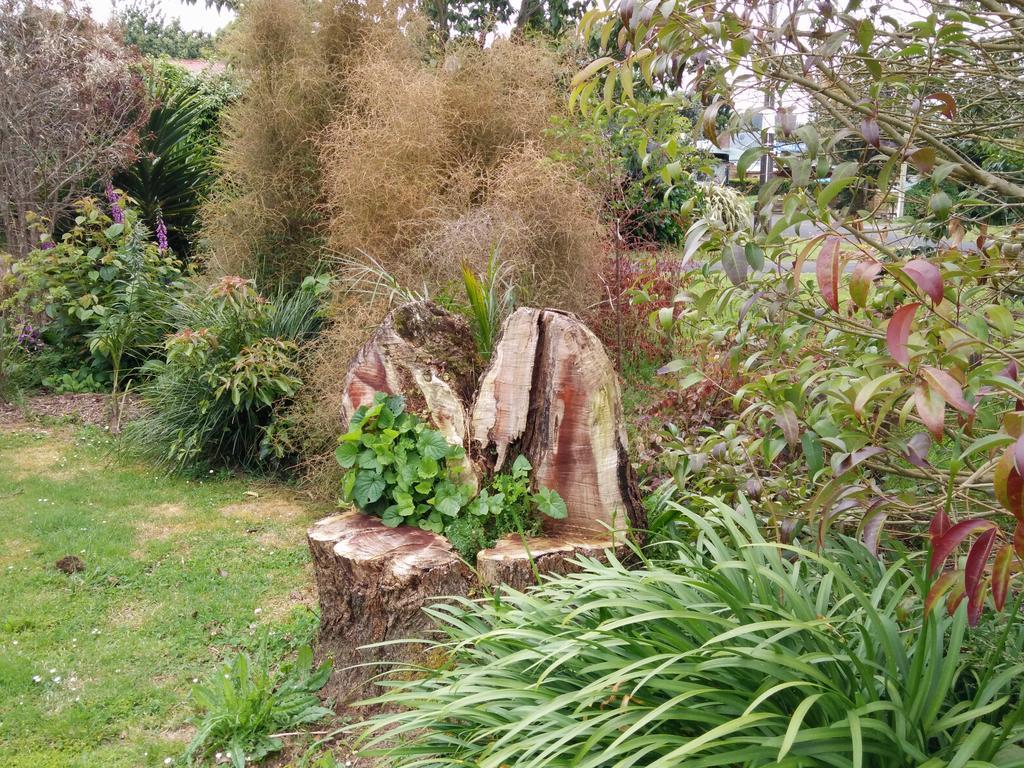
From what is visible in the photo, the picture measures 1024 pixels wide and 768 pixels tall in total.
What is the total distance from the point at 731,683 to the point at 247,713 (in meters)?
1.88

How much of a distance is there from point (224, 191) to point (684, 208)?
21.4 ft

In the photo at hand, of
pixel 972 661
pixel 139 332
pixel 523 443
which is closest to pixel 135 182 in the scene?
pixel 139 332

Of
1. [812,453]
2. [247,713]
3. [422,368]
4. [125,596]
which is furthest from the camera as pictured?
[125,596]

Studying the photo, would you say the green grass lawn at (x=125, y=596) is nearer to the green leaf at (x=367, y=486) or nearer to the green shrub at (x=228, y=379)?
the green shrub at (x=228, y=379)

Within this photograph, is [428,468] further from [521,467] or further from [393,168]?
[393,168]

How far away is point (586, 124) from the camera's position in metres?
7.04

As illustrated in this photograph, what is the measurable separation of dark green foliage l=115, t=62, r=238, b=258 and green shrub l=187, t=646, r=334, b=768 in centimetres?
733

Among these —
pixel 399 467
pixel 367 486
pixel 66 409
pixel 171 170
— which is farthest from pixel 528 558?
pixel 171 170

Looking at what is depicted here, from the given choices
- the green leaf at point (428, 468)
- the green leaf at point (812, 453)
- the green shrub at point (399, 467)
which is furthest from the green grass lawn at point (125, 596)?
the green leaf at point (812, 453)

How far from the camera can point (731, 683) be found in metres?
2.12

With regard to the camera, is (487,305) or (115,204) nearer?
(487,305)

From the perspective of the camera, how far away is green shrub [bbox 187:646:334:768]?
3.09 m

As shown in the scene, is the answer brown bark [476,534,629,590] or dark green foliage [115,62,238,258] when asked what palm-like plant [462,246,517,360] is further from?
dark green foliage [115,62,238,258]

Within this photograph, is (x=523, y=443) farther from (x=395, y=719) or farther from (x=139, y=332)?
(x=139, y=332)
